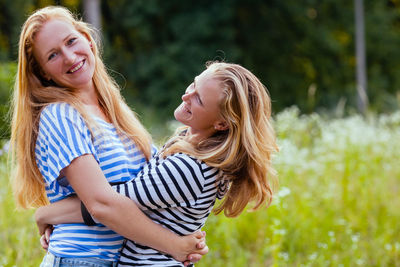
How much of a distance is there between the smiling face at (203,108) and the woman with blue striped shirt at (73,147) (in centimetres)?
29

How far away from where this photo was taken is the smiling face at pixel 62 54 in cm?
200

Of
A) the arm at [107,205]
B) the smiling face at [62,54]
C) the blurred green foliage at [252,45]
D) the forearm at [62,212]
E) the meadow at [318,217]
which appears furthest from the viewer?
the blurred green foliage at [252,45]

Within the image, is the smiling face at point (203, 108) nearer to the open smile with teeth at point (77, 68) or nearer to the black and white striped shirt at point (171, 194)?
the black and white striped shirt at point (171, 194)

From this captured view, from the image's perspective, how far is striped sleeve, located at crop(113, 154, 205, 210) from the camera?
5.97 ft

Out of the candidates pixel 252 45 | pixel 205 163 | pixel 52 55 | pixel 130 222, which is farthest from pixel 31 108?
pixel 252 45

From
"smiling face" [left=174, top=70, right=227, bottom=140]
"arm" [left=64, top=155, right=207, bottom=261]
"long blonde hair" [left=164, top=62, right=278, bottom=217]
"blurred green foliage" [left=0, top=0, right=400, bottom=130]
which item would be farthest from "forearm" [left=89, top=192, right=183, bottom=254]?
"blurred green foliage" [left=0, top=0, right=400, bottom=130]

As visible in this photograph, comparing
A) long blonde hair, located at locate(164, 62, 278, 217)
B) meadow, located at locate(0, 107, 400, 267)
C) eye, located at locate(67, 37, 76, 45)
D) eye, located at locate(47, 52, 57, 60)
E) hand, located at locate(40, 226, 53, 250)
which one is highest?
eye, located at locate(67, 37, 76, 45)

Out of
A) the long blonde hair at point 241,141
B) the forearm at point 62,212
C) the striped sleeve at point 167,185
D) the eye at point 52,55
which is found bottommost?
the forearm at point 62,212

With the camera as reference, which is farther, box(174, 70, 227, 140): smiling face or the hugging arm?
box(174, 70, 227, 140): smiling face

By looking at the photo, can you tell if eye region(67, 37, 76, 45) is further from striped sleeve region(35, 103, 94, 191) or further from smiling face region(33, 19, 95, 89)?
striped sleeve region(35, 103, 94, 191)

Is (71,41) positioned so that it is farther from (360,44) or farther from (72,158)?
(360,44)

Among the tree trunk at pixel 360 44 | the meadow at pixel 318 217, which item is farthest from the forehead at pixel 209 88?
the tree trunk at pixel 360 44

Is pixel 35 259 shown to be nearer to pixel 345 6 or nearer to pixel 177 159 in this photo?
pixel 177 159

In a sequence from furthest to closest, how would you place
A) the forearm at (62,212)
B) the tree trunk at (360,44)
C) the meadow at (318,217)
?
the tree trunk at (360,44) → the meadow at (318,217) → the forearm at (62,212)
